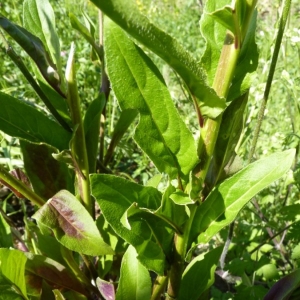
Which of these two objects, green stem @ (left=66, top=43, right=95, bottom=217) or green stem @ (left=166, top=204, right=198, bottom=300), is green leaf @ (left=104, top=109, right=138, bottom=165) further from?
green stem @ (left=166, top=204, right=198, bottom=300)

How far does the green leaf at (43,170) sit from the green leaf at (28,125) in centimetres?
10

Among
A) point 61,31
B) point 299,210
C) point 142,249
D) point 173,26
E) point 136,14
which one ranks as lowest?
point 142,249

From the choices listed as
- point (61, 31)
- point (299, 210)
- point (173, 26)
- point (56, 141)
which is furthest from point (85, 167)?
point (173, 26)

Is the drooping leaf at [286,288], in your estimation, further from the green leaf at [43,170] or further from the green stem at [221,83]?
the green leaf at [43,170]

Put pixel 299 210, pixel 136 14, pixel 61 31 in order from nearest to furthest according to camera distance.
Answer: pixel 136 14, pixel 299 210, pixel 61 31

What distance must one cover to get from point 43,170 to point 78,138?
16 cm

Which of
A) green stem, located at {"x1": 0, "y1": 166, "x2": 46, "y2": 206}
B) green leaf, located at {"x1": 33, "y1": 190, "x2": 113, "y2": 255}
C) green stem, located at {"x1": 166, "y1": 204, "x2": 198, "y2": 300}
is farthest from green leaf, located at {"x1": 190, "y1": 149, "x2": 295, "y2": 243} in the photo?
green stem, located at {"x1": 0, "y1": 166, "x2": 46, "y2": 206}

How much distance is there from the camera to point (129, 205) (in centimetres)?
58

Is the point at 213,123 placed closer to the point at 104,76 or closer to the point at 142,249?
the point at 142,249

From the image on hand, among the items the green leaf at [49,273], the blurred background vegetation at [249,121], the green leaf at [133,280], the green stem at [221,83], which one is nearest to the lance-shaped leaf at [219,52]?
the green stem at [221,83]

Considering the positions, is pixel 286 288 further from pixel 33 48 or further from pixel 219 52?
pixel 33 48

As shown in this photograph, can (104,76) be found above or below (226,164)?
above

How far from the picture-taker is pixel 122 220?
1.80 feet

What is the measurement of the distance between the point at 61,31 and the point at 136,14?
2.39 m
